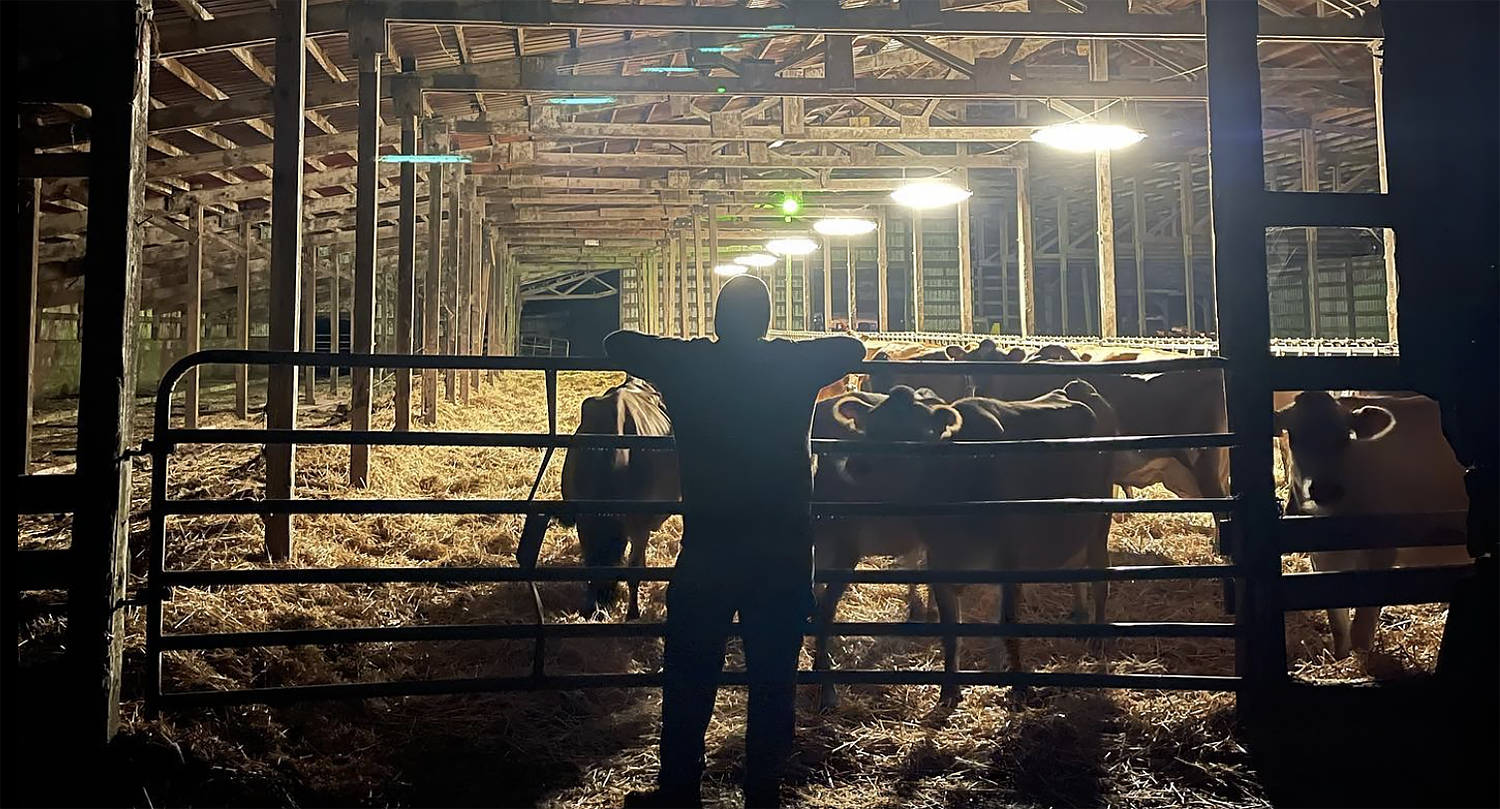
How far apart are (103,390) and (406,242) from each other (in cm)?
616

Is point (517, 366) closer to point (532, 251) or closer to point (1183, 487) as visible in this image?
point (1183, 487)

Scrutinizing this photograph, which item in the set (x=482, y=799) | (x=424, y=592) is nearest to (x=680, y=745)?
(x=482, y=799)

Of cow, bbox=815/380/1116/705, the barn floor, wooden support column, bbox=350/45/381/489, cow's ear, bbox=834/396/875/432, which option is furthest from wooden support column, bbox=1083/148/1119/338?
wooden support column, bbox=350/45/381/489

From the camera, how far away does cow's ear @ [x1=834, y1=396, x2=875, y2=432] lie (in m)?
4.85

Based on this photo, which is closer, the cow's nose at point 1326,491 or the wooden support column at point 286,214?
the cow's nose at point 1326,491

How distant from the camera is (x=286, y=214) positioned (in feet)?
19.9

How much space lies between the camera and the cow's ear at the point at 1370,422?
493 centimetres

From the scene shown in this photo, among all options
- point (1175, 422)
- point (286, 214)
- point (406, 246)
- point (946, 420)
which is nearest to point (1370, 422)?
point (1175, 422)

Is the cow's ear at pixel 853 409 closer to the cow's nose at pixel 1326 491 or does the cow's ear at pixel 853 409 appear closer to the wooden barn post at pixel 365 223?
the cow's nose at pixel 1326 491

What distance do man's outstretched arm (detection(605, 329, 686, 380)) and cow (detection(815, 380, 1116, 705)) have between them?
5.82ft

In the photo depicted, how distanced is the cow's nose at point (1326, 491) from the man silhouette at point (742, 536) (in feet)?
11.2

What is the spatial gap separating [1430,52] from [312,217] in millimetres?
19216

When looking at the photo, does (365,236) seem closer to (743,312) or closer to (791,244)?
(743,312)

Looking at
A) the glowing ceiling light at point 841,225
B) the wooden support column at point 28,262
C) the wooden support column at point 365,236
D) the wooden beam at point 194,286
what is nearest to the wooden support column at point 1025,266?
the glowing ceiling light at point 841,225
